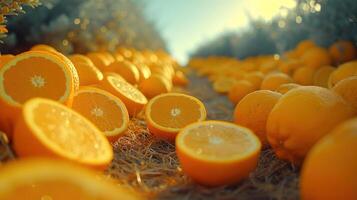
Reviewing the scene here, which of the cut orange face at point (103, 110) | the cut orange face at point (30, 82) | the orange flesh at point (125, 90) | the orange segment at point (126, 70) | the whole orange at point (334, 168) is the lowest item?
the orange segment at point (126, 70)

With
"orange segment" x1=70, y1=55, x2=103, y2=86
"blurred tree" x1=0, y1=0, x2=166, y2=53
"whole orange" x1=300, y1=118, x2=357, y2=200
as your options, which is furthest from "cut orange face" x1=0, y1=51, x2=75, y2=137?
"blurred tree" x1=0, y1=0, x2=166, y2=53

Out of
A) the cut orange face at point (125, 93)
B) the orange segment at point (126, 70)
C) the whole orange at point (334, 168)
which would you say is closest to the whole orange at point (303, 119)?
the whole orange at point (334, 168)

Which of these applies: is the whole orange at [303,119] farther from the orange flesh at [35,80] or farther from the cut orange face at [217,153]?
the orange flesh at [35,80]

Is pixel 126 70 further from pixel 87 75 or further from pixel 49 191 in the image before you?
pixel 49 191

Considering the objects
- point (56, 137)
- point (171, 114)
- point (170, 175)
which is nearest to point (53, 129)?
point (56, 137)

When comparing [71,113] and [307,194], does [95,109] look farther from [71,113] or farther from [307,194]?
[307,194]

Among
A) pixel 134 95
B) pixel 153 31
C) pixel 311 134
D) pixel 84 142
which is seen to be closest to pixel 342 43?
pixel 134 95
